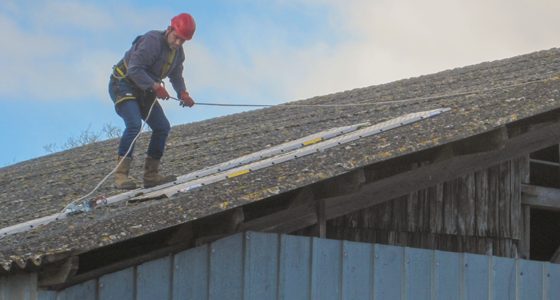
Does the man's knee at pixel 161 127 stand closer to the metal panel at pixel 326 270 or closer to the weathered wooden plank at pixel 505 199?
the metal panel at pixel 326 270

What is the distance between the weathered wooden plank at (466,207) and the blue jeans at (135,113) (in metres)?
3.01

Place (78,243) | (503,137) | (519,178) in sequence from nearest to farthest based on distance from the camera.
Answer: (78,243)
(503,137)
(519,178)

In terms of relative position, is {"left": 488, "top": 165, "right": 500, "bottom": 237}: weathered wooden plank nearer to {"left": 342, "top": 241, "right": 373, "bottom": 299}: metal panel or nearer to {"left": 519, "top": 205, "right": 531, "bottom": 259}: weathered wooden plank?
{"left": 519, "top": 205, "right": 531, "bottom": 259}: weathered wooden plank

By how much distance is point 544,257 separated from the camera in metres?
9.34

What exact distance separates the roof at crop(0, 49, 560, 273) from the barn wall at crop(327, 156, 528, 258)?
34.7 inches

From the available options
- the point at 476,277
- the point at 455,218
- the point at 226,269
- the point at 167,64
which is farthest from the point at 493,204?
the point at 167,64

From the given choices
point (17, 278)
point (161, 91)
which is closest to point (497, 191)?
point (161, 91)

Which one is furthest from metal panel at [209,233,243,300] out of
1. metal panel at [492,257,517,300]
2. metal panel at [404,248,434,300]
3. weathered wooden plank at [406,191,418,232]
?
weathered wooden plank at [406,191,418,232]

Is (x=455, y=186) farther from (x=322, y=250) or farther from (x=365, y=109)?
(x=322, y=250)

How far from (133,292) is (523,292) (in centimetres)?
312

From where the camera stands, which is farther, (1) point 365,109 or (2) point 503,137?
(1) point 365,109

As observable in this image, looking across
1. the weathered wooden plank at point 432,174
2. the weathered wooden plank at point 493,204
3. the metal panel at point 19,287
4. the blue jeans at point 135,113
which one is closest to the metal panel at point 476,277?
the weathered wooden plank at point 432,174

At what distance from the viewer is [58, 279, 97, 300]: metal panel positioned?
3432 millimetres

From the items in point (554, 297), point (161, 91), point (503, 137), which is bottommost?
point (554, 297)
